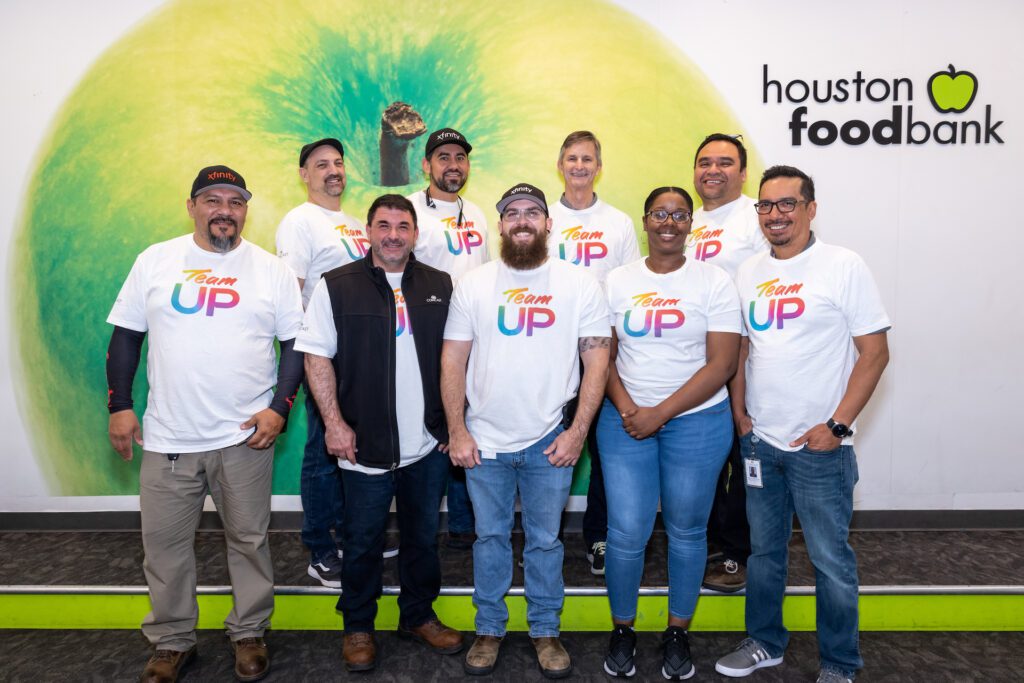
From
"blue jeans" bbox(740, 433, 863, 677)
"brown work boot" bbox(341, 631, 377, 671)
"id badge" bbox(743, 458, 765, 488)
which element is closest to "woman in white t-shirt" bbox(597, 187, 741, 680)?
"id badge" bbox(743, 458, 765, 488)

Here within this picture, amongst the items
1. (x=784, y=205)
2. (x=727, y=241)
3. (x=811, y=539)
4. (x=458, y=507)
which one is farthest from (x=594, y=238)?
(x=458, y=507)

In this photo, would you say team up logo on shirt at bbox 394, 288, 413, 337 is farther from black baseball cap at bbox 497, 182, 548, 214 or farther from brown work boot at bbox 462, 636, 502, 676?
brown work boot at bbox 462, 636, 502, 676

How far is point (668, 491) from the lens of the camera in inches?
100

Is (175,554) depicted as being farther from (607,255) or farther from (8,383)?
(8,383)

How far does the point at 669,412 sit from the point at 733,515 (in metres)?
1.14

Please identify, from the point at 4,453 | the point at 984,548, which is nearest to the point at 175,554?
the point at 4,453

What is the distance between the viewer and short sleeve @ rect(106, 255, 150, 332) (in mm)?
2611

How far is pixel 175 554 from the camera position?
105 inches

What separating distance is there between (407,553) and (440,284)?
1.20 metres

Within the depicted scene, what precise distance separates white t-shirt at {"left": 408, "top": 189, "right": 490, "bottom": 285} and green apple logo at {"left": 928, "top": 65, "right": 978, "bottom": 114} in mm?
3159

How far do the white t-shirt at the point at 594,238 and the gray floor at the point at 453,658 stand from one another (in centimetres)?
181

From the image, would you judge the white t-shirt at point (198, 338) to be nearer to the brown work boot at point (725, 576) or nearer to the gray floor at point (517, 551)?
the gray floor at point (517, 551)

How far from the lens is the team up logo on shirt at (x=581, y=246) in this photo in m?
3.24

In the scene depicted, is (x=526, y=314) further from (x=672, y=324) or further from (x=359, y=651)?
(x=359, y=651)
